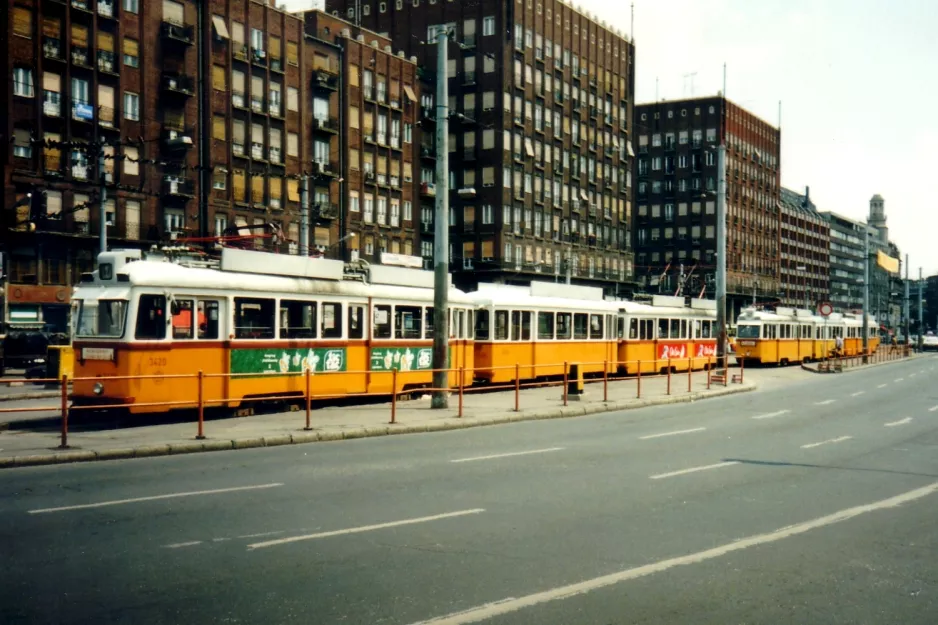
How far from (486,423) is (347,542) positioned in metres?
11.2

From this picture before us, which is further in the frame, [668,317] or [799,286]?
[799,286]

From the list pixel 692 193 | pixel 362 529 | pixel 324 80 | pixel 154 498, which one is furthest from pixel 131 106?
pixel 692 193

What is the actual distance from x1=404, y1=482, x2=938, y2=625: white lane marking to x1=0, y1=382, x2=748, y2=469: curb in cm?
882

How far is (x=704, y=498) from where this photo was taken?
10484 mm

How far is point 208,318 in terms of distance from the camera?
18.5 meters

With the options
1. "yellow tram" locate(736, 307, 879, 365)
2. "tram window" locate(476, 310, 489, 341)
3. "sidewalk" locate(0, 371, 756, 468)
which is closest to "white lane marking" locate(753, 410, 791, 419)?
"sidewalk" locate(0, 371, 756, 468)

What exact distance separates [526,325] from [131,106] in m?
34.5

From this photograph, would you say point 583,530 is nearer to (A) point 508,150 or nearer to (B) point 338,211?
(B) point 338,211

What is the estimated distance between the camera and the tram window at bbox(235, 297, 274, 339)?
19.1 meters

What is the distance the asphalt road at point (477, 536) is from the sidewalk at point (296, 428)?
62 cm

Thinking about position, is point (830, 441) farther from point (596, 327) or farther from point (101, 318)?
point (596, 327)

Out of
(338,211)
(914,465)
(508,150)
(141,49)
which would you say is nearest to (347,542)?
(914,465)

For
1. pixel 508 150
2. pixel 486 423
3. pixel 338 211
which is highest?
pixel 508 150

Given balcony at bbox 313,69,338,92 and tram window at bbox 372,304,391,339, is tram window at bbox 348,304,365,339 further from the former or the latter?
balcony at bbox 313,69,338,92
